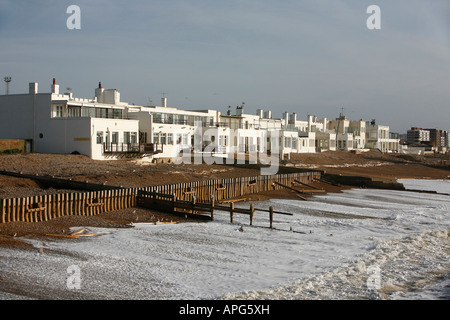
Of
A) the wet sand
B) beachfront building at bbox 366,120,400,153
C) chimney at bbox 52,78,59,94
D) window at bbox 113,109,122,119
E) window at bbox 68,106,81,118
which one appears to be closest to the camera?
the wet sand

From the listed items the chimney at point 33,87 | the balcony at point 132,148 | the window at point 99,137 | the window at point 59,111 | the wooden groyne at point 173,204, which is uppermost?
the chimney at point 33,87

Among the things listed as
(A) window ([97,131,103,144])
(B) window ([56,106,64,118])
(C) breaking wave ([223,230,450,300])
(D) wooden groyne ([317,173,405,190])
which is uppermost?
(B) window ([56,106,64,118])

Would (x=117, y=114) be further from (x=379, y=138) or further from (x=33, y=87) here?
(x=379, y=138)

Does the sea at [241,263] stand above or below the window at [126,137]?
below

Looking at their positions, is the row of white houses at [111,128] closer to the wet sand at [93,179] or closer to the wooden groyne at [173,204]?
the wet sand at [93,179]

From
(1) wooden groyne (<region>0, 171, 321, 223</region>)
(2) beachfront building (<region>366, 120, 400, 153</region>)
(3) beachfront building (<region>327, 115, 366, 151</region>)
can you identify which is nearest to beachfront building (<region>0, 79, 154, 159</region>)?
(1) wooden groyne (<region>0, 171, 321, 223</region>)

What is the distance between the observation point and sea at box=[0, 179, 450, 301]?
1170 centimetres

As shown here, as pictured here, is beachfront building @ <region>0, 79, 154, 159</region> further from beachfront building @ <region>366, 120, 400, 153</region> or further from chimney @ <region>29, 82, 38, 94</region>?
beachfront building @ <region>366, 120, 400, 153</region>

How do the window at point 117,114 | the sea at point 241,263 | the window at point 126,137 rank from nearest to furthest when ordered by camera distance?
the sea at point 241,263 → the window at point 126,137 → the window at point 117,114

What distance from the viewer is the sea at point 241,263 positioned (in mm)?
11695

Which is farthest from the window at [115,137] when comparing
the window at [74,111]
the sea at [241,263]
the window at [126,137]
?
the sea at [241,263]
